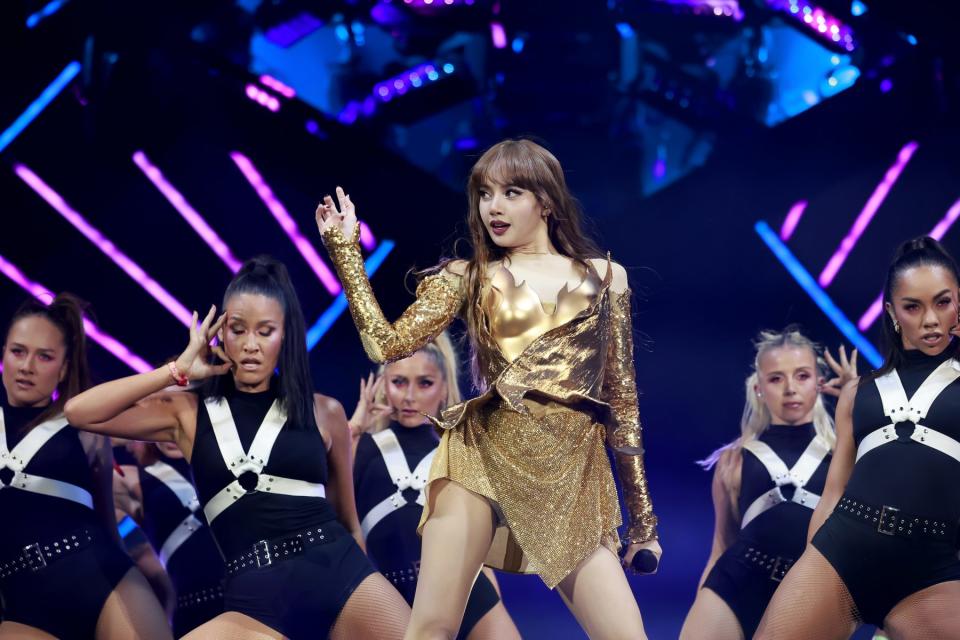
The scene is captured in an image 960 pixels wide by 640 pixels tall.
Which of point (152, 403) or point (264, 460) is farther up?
point (152, 403)

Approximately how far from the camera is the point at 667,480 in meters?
6.51

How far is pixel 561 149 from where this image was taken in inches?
254

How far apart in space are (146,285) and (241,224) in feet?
2.05

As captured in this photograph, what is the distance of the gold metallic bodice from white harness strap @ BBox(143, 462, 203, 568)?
2.25 metres

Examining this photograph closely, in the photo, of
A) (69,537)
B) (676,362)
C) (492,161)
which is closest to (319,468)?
(69,537)

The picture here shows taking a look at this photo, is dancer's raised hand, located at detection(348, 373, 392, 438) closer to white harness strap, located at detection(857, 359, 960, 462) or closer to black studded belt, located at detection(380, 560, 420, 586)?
black studded belt, located at detection(380, 560, 420, 586)

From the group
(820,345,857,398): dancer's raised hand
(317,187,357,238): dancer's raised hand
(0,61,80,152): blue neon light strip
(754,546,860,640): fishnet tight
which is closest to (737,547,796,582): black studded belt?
(820,345,857,398): dancer's raised hand

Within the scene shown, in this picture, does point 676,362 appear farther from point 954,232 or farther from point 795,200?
point 954,232

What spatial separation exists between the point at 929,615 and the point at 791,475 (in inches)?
56.4

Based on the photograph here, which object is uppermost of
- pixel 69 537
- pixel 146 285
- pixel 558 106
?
pixel 558 106

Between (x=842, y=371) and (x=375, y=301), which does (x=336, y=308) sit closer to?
(x=842, y=371)

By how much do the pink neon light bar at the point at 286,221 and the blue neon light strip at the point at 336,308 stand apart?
81 mm

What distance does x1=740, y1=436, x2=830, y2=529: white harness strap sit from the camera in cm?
479

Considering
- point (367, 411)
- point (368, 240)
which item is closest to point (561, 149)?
point (368, 240)
